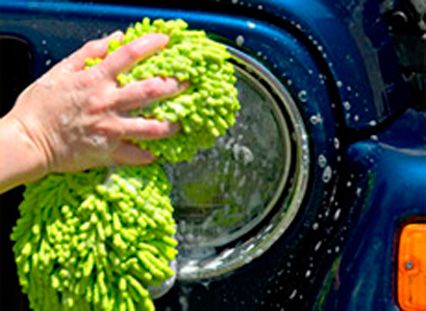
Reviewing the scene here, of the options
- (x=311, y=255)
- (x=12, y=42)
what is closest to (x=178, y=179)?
Answer: (x=311, y=255)

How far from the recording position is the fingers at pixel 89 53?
5.07 ft

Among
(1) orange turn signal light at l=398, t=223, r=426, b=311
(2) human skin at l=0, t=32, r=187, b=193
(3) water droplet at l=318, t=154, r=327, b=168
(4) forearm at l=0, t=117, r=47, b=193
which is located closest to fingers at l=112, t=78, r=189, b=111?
(2) human skin at l=0, t=32, r=187, b=193

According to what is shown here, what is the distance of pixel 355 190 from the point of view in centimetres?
166

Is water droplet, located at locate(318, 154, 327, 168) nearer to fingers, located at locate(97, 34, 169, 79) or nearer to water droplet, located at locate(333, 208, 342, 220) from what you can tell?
water droplet, located at locate(333, 208, 342, 220)

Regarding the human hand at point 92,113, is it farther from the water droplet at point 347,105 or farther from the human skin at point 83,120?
the water droplet at point 347,105

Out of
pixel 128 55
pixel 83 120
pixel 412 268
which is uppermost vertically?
pixel 128 55

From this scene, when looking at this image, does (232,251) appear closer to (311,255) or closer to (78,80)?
(311,255)

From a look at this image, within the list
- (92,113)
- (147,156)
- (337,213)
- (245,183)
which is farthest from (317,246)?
(92,113)

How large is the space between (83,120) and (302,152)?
1.28 feet

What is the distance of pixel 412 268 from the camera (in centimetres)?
161

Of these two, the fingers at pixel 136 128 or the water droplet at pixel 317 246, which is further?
the water droplet at pixel 317 246

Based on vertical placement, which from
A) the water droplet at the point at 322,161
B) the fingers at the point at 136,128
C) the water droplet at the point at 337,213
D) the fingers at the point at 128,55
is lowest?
the water droplet at the point at 337,213

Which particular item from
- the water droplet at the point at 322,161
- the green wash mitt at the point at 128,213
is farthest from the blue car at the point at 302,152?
the green wash mitt at the point at 128,213

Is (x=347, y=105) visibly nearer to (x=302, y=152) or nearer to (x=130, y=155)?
(x=302, y=152)
